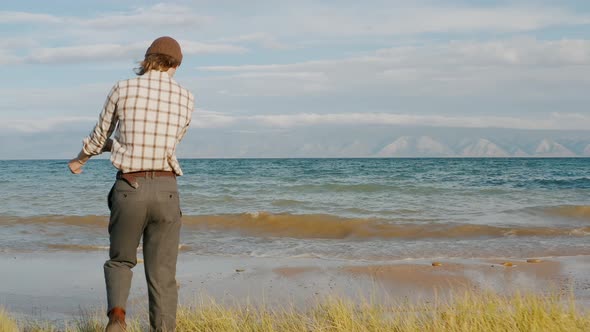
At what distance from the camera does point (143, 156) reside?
362 cm

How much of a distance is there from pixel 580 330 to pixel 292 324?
1.83 meters

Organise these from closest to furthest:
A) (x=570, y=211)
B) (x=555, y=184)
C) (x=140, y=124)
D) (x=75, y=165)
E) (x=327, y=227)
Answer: (x=140, y=124), (x=75, y=165), (x=327, y=227), (x=570, y=211), (x=555, y=184)

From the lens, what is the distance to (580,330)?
393cm

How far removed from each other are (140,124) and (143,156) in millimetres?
181

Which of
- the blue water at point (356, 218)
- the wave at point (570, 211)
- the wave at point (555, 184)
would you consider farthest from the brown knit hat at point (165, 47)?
the wave at point (555, 184)

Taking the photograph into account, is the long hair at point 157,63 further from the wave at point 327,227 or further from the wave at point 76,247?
the wave at point 327,227

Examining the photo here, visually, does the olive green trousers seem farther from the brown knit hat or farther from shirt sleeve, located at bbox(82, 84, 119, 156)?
the brown knit hat

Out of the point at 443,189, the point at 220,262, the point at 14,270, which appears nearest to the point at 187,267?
the point at 220,262

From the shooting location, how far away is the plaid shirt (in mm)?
3607

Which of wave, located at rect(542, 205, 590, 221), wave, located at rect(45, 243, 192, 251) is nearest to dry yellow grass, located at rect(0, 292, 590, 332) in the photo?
wave, located at rect(45, 243, 192, 251)

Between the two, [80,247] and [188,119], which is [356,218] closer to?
[80,247]

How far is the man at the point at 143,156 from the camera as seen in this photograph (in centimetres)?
362

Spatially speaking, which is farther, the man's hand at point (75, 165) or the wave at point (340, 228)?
the wave at point (340, 228)

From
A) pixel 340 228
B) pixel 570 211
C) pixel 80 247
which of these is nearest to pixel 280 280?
pixel 80 247
